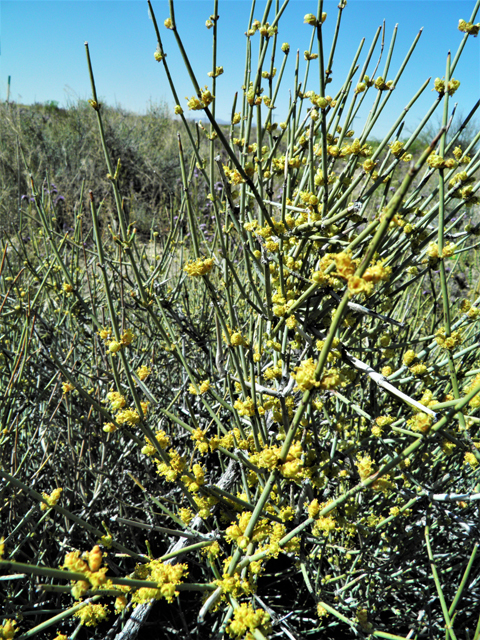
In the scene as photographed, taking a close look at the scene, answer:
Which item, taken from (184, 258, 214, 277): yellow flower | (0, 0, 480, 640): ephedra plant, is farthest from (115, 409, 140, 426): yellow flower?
(184, 258, 214, 277): yellow flower

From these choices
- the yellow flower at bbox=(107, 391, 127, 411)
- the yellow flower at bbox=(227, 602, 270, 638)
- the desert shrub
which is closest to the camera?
the yellow flower at bbox=(227, 602, 270, 638)

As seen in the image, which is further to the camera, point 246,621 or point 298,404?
point 298,404

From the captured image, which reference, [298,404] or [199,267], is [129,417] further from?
[298,404]

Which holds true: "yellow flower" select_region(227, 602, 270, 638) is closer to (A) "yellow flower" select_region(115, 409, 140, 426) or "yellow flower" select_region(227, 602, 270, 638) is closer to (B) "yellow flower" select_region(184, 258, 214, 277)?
(A) "yellow flower" select_region(115, 409, 140, 426)

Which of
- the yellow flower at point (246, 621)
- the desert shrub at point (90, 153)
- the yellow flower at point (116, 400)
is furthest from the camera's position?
the desert shrub at point (90, 153)

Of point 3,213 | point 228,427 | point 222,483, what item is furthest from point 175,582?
point 3,213

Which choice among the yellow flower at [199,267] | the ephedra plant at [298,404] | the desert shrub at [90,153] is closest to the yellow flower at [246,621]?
the ephedra plant at [298,404]

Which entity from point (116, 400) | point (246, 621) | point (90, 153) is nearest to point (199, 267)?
point (116, 400)

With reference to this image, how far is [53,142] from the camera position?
9.23 m

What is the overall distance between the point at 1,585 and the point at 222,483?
39.3 inches

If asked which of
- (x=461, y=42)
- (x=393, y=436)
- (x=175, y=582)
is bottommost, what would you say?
(x=175, y=582)

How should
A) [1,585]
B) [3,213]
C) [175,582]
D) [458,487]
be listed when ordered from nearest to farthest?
[175,582], [1,585], [458,487], [3,213]

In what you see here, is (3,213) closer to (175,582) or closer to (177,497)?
(177,497)

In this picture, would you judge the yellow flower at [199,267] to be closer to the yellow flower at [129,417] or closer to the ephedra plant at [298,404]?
the ephedra plant at [298,404]
